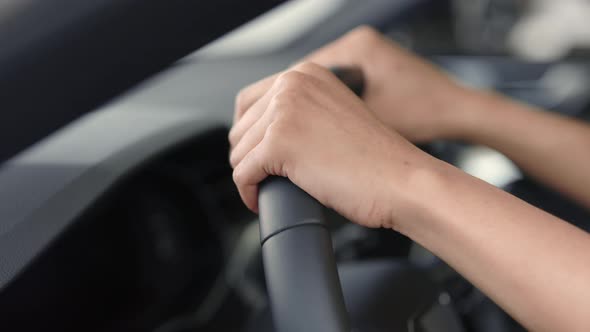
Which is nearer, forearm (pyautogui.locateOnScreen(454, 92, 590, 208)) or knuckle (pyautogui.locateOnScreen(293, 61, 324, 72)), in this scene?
knuckle (pyautogui.locateOnScreen(293, 61, 324, 72))

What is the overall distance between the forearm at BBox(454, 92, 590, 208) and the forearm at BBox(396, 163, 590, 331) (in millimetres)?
310

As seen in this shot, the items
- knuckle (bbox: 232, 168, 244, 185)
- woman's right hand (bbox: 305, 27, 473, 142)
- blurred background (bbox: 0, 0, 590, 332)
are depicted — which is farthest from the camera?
woman's right hand (bbox: 305, 27, 473, 142)

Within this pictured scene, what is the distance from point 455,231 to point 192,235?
Result: 51 cm

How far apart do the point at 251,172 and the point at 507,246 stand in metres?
0.22

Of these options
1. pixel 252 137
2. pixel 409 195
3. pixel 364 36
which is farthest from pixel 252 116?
pixel 364 36

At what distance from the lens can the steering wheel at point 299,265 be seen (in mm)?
458

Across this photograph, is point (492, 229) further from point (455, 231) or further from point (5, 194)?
point (5, 194)

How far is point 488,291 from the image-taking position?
54 cm

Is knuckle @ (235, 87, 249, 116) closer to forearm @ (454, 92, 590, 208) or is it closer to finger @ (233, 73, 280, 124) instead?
finger @ (233, 73, 280, 124)

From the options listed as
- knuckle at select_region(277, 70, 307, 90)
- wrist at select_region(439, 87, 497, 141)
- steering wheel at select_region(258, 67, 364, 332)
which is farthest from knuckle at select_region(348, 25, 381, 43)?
steering wheel at select_region(258, 67, 364, 332)

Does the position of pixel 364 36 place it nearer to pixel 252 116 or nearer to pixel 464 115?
pixel 464 115

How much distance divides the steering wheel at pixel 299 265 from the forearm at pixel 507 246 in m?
0.10

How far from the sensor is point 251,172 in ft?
1.79

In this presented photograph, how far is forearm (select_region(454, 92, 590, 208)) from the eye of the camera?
844mm
